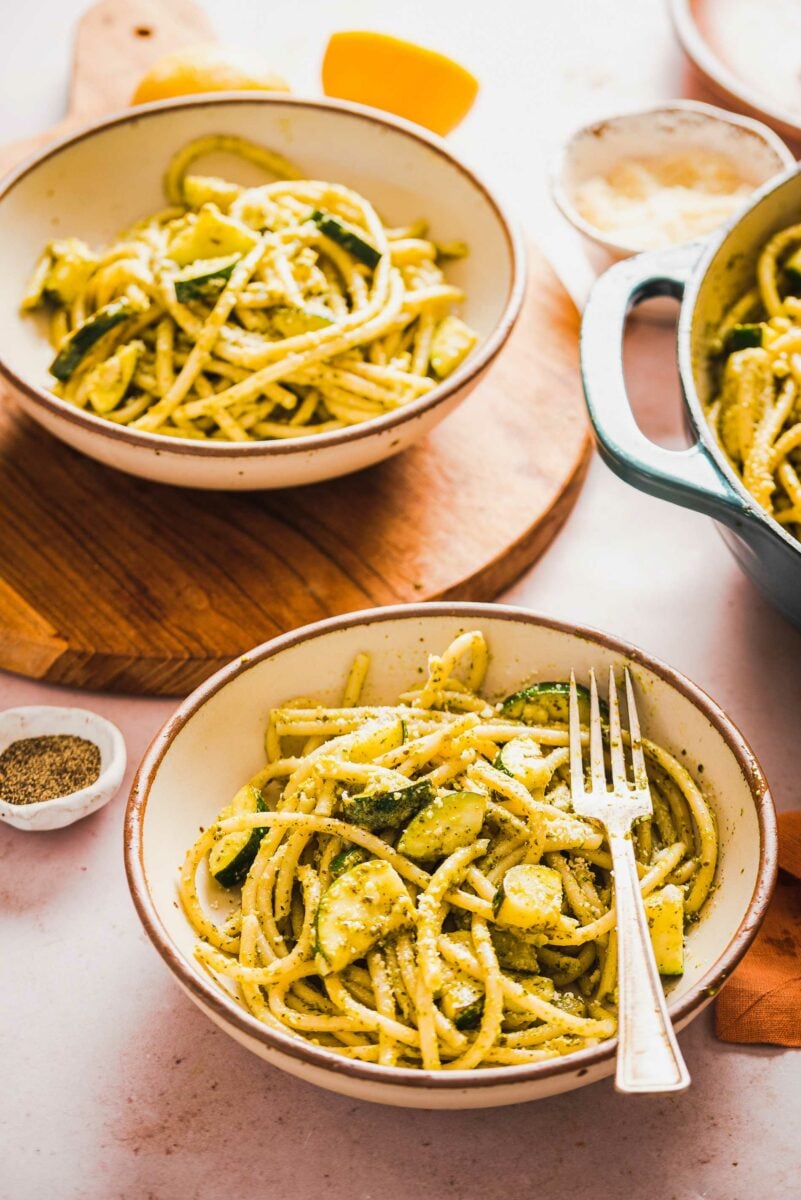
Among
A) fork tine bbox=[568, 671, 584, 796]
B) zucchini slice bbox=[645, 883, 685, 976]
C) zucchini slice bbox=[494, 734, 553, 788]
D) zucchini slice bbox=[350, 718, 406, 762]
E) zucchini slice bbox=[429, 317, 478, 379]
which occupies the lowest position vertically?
zucchini slice bbox=[645, 883, 685, 976]

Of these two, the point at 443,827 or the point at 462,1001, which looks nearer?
the point at 462,1001

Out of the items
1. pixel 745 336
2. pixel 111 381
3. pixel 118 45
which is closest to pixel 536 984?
pixel 745 336

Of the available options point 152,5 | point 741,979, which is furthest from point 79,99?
point 741,979

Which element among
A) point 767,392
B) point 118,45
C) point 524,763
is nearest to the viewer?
point 524,763

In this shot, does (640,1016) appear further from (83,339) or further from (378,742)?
(83,339)

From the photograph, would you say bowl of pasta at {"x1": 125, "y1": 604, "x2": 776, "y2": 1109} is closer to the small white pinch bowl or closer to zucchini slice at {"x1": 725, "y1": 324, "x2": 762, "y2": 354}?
the small white pinch bowl

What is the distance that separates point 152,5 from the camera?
3051 millimetres

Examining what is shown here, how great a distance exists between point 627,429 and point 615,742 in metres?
0.43

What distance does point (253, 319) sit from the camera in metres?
2.15

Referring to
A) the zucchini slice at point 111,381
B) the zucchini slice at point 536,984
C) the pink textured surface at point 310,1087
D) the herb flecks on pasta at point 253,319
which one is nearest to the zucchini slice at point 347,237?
the herb flecks on pasta at point 253,319

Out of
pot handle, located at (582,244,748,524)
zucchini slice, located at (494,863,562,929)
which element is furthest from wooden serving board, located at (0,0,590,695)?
zucchini slice, located at (494,863,562,929)

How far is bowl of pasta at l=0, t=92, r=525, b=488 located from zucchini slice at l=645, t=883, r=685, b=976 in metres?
0.85

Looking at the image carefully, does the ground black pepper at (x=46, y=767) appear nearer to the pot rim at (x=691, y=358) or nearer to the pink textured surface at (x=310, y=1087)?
the pink textured surface at (x=310, y=1087)

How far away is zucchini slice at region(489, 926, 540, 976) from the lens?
4.62ft
